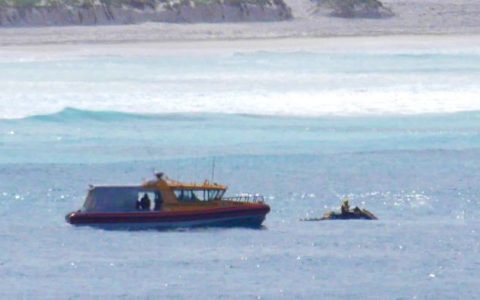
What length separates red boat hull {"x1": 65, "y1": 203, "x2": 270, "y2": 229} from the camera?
24125 millimetres

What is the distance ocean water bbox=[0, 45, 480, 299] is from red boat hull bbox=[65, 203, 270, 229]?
0.20 m

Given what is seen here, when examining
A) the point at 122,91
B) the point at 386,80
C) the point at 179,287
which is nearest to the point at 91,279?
the point at 179,287

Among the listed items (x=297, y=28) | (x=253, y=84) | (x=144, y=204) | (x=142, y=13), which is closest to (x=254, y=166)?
(x=144, y=204)

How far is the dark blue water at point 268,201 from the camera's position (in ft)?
68.2

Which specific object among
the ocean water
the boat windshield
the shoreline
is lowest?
the shoreline

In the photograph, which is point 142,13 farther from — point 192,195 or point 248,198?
point 192,195

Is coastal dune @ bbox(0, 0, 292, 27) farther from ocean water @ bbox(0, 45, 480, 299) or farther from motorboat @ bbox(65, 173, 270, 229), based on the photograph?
motorboat @ bbox(65, 173, 270, 229)

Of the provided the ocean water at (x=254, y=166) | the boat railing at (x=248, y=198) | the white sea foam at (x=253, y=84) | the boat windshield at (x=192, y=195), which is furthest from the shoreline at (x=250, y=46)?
the boat windshield at (x=192, y=195)

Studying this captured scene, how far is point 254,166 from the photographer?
1127 inches

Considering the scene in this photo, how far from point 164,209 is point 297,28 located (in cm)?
2812

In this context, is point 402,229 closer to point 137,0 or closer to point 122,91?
point 122,91

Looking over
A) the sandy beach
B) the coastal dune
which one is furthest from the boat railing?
the coastal dune

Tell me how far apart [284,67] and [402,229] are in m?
20.8

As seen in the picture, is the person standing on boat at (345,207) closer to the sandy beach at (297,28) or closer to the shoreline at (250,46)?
the shoreline at (250,46)
